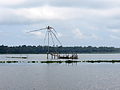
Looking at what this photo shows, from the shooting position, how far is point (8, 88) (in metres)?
56.7

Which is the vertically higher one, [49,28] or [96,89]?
[49,28]

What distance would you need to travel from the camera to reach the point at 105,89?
2169 inches

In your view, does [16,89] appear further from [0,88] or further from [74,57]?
[74,57]

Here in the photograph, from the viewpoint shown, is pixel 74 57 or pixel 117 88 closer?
pixel 117 88

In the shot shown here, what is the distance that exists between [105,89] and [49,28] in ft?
429

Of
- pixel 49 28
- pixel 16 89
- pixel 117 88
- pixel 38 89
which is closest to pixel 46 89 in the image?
pixel 38 89

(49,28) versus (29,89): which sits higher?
(49,28)

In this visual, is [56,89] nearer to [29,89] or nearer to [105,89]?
[29,89]

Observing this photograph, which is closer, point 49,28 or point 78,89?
point 78,89

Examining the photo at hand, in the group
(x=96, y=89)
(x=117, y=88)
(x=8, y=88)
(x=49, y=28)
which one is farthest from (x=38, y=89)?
(x=49, y=28)

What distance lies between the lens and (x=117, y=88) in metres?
56.2

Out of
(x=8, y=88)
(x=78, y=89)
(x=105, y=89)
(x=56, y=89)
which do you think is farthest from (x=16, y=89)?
(x=105, y=89)

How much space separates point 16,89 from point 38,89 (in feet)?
12.2

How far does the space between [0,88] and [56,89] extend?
31.7ft
